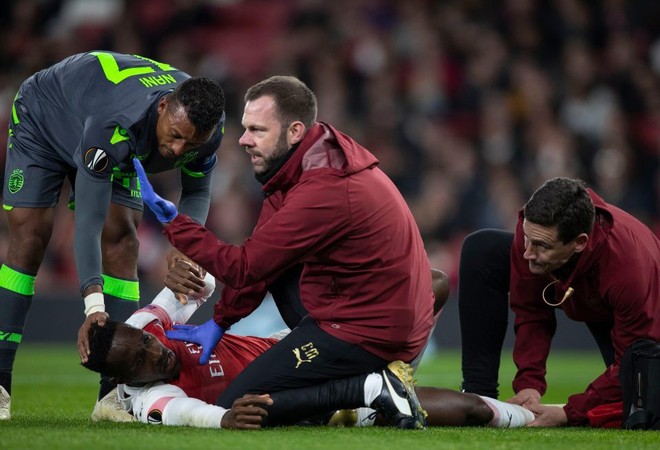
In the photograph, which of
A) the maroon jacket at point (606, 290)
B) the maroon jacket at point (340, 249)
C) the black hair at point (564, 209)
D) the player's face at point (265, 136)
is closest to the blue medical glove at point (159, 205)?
the maroon jacket at point (340, 249)

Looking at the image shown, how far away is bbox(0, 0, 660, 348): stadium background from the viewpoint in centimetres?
1160

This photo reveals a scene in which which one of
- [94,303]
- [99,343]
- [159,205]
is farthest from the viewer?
[94,303]

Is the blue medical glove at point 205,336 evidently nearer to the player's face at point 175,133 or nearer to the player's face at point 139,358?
the player's face at point 139,358

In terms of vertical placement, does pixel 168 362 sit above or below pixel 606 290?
below

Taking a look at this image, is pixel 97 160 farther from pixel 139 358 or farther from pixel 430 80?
pixel 430 80

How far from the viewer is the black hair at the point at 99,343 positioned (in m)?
5.18

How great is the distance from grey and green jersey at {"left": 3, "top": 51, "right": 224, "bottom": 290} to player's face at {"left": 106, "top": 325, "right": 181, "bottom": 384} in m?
0.35

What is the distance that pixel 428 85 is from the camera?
12844 millimetres

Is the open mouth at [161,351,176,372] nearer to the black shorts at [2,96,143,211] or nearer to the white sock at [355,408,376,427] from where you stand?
the white sock at [355,408,376,427]

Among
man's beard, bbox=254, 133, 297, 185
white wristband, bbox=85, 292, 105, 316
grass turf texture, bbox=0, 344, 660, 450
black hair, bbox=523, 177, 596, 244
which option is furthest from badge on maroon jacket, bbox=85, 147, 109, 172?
black hair, bbox=523, 177, 596, 244

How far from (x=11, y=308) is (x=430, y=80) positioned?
7.82 m

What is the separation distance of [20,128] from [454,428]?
284cm

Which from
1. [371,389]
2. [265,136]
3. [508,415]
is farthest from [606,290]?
[265,136]

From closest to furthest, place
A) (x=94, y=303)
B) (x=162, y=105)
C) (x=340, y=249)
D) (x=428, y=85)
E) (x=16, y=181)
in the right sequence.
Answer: (x=340, y=249) < (x=94, y=303) < (x=162, y=105) < (x=16, y=181) < (x=428, y=85)
